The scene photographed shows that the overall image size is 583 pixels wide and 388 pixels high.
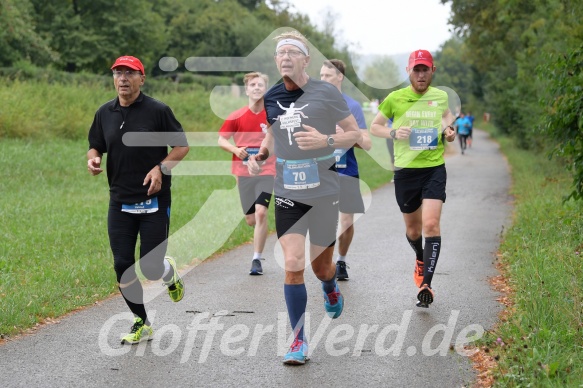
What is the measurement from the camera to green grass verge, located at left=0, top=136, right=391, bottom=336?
789cm

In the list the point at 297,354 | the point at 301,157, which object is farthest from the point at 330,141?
the point at 297,354

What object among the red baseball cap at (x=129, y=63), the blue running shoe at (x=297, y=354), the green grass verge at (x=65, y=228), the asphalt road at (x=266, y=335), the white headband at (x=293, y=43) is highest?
the white headband at (x=293, y=43)

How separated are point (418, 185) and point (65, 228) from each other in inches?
244

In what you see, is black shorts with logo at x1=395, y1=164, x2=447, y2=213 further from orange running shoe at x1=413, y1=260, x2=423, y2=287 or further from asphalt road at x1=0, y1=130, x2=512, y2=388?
asphalt road at x1=0, y1=130, x2=512, y2=388

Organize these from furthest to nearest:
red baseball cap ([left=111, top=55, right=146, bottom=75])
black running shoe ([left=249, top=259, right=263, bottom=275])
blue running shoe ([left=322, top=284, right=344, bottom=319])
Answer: black running shoe ([left=249, top=259, right=263, bottom=275]) → blue running shoe ([left=322, top=284, right=344, bottom=319]) → red baseball cap ([left=111, top=55, right=146, bottom=75])

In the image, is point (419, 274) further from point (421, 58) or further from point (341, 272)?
point (421, 58)

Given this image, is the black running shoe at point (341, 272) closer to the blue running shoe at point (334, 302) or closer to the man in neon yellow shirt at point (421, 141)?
the man in neon yellow shirt at point (421, 141)

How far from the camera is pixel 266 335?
653 cm

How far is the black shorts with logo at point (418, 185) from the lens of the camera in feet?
25.2

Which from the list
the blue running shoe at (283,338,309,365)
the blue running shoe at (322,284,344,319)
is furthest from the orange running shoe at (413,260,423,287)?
the blue running shoe at (283,338,309,365)

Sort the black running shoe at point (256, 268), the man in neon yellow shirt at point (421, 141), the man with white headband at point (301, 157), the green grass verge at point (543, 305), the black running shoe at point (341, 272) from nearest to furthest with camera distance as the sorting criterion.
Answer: the green grass verge at point (543, 305)
the man with white headband at point (301, 157)
the man in neon yellow shirt at point (421, 141)
the black running shoe at point (341, 272)
the black running shoe at point (256, 268)

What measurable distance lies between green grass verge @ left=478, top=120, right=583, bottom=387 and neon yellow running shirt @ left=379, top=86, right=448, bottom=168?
1.46 metres

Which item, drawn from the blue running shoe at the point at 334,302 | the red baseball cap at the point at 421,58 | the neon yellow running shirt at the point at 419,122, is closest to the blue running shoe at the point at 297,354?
the blue running shoe at the point at 334,302

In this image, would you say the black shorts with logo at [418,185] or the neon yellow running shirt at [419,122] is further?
the neon yellow running shirt at [419,122]
